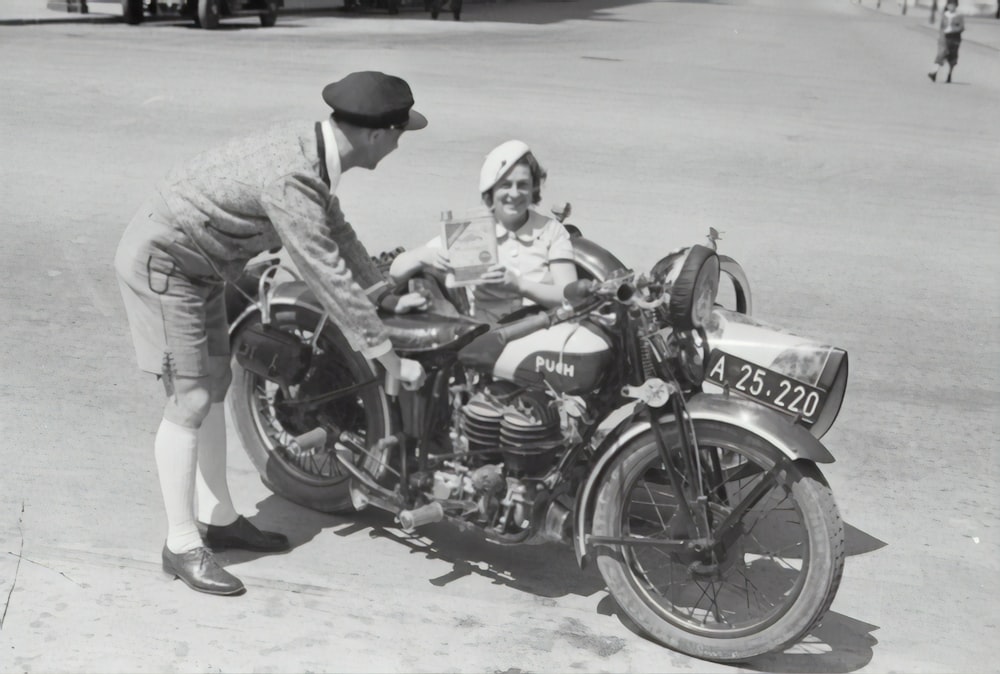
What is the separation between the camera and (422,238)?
8.91m

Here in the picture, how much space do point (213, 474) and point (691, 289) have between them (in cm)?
197

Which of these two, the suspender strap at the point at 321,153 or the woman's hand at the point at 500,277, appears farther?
the woman's hand at the point at 500,277

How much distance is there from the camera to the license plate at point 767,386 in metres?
3.85

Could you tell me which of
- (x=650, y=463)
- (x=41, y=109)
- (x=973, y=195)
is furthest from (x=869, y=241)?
(x=41, y=109)

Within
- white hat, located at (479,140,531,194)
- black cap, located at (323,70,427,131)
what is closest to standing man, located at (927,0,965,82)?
white hat, located at (479,140,531,194)

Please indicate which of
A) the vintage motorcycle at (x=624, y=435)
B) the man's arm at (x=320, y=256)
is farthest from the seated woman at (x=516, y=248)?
the man's arm at (x=320, y=256)

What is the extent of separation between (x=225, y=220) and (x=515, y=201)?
4.09 feet

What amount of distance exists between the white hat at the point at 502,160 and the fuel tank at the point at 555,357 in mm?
896

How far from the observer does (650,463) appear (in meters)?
3.77

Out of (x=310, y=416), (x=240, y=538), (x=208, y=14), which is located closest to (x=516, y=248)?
(x=310, y=416)

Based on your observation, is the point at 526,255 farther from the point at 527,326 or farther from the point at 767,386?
the point at 767,386

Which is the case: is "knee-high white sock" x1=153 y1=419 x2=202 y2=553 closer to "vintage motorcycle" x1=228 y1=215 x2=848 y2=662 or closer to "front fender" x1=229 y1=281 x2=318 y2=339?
"vintage motorcycle" x1=228 y1=215 x2=848 y2=662

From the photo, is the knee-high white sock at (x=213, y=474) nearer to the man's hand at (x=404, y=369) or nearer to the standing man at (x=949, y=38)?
the man's hand at (x=404, y=369)

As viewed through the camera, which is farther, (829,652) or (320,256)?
(829,652)
